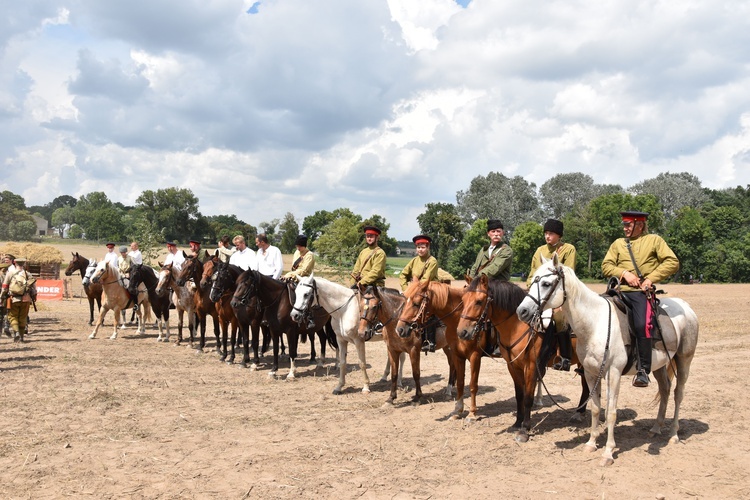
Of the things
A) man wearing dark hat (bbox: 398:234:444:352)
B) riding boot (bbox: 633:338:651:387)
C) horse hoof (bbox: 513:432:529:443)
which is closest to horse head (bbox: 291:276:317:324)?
man wearing dark hat (bbox: 398:234:444:352)

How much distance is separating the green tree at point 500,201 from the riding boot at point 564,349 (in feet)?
246

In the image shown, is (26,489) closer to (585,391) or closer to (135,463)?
(135,463)

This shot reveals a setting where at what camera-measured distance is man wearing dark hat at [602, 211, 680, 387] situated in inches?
269

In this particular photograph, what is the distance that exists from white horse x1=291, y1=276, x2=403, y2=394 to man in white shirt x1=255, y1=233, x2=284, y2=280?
11.2ft

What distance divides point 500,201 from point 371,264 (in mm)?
76419

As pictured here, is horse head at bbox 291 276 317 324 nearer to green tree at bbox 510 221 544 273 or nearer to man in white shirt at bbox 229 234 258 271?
man in white shirt at bbox 229 234 258 271

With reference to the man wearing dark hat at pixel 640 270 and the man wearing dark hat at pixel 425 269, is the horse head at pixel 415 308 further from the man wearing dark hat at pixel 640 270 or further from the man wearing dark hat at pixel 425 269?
the man wearing dark hat at pixel 640 270

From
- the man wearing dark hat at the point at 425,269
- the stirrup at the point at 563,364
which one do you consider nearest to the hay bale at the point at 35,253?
the man wearing dark hat at the point at 425,269

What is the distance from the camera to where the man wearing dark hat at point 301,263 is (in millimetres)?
12250

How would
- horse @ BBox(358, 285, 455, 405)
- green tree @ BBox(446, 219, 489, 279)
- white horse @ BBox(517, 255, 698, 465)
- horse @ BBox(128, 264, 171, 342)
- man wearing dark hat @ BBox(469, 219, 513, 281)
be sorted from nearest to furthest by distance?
1. white horse @ BBox(517, 255, 698, 465)
2. man wearing dark hat @ BBox(469, 219, 513, 281)
3. horse @ BBox(358, 285, 455, 405)
4. horse @ BBox(128, 264, 171, 342)
5. green tree @ BBox(446, 219, 489, 279)

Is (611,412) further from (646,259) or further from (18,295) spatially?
(18,295)

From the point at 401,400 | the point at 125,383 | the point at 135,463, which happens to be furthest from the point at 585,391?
the point at 125,383

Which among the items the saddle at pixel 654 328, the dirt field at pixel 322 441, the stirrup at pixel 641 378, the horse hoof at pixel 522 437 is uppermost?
the saddle at pixel 654 328

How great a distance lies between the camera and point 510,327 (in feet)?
24.5
